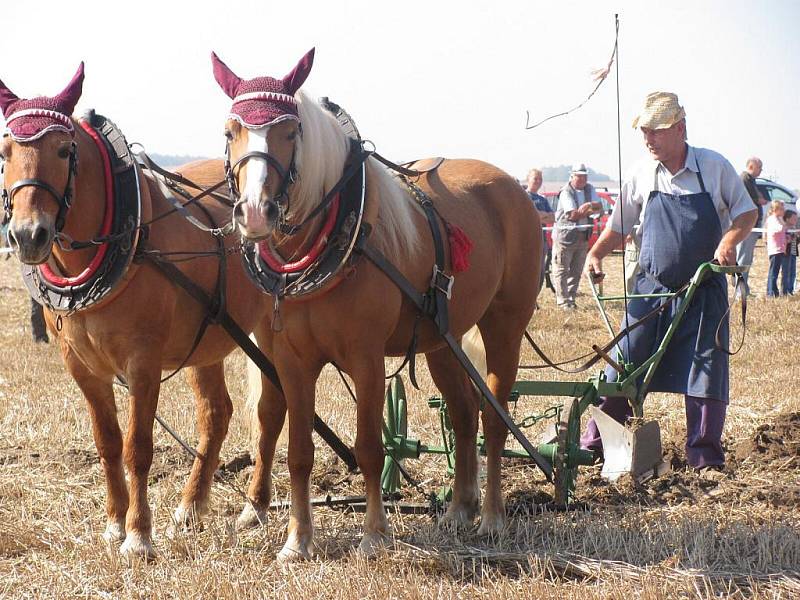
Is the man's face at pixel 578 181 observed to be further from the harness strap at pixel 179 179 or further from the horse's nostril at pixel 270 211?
the horse's nostril at pixel 270 211

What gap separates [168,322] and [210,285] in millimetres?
390

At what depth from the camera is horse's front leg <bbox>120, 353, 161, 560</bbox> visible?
4.23 m

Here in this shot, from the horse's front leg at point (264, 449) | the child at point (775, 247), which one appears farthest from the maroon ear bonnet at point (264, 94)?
the child at point (775, 247)

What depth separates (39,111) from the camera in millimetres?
3842

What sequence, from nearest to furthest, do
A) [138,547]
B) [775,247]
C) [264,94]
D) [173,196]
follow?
[264,94]
[138,547]
[173,196]
[775,247]

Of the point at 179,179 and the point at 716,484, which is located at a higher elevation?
the point at 179,179

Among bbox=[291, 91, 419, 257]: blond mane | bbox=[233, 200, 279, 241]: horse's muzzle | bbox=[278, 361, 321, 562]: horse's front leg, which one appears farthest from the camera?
bbox=[278, 361, 321, 562]: horse's front leg

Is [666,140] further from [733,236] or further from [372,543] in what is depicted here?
[372,543]

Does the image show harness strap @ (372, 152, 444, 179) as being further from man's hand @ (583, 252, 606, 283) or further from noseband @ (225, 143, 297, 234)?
man's hand @ (583, 252, 606, 283)

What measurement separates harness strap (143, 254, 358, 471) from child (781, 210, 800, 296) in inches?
446

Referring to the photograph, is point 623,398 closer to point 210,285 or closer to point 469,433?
point 469,433

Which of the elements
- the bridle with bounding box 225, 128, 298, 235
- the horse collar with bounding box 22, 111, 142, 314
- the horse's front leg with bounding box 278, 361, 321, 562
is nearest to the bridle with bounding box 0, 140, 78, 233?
the horse collar with bounding box 22, 111, 142, 314

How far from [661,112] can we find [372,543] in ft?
9.39

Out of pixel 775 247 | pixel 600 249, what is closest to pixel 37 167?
pixel 600 249
